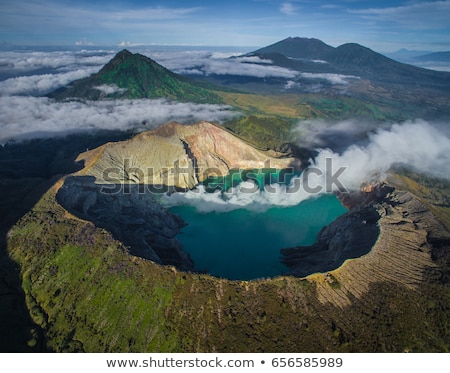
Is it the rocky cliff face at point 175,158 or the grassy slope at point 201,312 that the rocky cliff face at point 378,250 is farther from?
the rocky cliff face at point 175,158

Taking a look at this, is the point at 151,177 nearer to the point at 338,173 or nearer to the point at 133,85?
the point at 338,173

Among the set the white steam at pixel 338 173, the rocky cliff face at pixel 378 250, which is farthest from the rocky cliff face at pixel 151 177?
the rocky cliff face at pixel 378 250

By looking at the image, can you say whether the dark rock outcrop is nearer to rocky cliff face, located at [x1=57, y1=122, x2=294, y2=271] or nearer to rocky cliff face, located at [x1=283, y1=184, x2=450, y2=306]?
rocky cliff face, located at [x1=57, y1=122, x2=294, y2=271]

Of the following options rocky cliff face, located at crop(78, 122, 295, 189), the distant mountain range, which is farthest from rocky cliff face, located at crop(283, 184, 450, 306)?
the distant mountain range

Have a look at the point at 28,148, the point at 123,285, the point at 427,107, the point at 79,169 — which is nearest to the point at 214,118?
the point at 28,148

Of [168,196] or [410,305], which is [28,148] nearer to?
[168,196]
